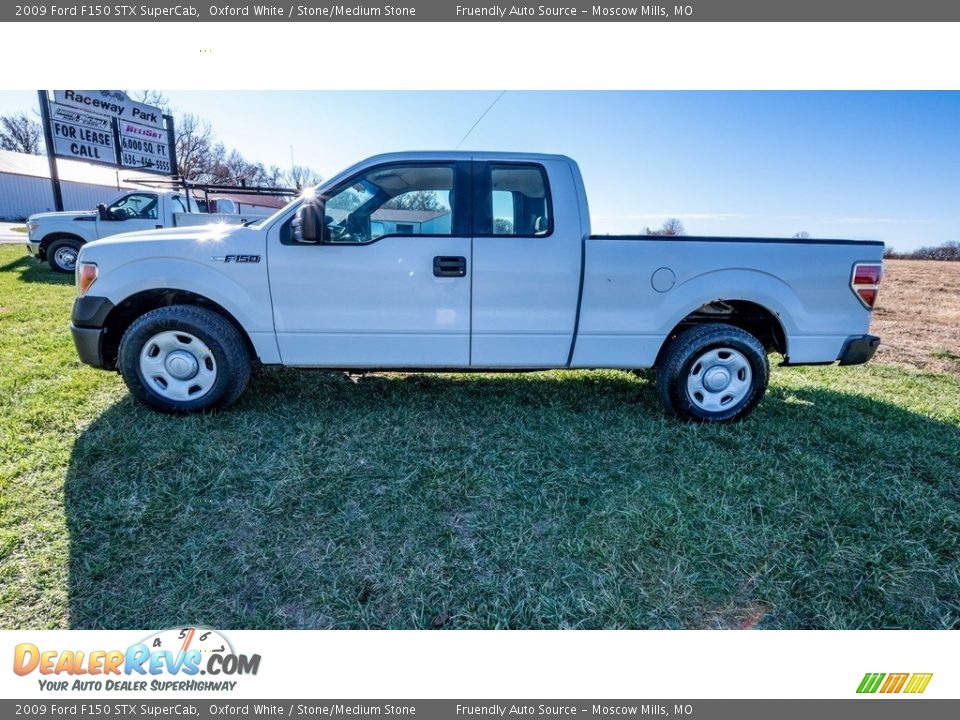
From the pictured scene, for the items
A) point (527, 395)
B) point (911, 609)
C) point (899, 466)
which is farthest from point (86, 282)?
point (899, 466)

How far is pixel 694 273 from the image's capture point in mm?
3424

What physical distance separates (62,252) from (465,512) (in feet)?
39.7

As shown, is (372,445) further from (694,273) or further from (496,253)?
(694,273)

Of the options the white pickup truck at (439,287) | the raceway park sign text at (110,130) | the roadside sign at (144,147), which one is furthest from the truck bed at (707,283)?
the roadside sign at (144,147)

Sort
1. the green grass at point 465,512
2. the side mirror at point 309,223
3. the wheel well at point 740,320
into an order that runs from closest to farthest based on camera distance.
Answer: the green grass at point 465,512, the side mirror at point 309,223, the wheel well at point 740,320

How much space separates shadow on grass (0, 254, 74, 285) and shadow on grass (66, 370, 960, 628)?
820cm

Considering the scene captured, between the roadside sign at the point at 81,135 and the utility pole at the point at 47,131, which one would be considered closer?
the utility pole at the point at 47,131

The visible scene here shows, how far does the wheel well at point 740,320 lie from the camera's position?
3.66 meters

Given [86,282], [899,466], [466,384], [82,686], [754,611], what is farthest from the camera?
[466,384]

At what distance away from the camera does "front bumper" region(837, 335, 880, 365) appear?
11.6 feet

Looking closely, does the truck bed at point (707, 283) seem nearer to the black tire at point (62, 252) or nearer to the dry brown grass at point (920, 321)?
the dry brown grass at point (920, 321)

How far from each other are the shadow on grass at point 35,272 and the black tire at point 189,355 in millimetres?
7885

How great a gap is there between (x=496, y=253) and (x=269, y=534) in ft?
7.32

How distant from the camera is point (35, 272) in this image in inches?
396
